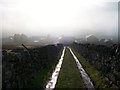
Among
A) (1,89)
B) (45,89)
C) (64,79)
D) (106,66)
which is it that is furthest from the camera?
(106,66)

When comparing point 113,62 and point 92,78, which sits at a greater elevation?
point 113,62

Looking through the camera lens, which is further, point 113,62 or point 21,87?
point 113,62

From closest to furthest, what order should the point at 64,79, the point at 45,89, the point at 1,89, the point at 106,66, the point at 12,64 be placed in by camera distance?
the point at 1,89
the point at 12,64
the point at 45,89
the point at 64,79
the point at 106,66

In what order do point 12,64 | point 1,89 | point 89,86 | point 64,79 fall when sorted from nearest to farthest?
point 1,89 → point 12,64 → point 89,86 → point 64,79

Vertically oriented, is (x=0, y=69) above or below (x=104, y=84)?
above

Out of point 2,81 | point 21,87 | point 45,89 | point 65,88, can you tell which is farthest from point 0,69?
point 65,88

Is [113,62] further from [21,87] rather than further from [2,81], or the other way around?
[2,81]

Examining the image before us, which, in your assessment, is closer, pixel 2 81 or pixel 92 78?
pixel 2 81

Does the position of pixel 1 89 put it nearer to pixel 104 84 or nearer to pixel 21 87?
pixel 21 87

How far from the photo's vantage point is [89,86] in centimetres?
2292

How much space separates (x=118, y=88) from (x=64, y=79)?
21.4ft

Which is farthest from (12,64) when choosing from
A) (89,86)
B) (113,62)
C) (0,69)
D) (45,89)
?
A: (113,62)

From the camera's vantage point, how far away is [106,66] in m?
A: 28.4

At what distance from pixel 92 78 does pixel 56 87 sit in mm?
6160
